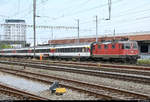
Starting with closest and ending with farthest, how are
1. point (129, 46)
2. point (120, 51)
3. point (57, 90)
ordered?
point (57, 90) → point (120, 51) → point (129, 46)

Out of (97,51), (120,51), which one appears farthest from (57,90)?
(97,51)

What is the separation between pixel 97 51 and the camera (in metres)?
29.0

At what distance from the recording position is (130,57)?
25594mm

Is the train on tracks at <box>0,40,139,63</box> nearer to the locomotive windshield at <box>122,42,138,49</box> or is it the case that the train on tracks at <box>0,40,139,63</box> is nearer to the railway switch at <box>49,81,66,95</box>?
the locomotive windshield at <box>122,42,138,49</box>

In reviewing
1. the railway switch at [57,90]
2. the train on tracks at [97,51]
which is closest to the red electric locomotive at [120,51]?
the train on tracks at [97,51]

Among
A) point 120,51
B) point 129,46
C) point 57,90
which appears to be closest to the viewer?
point 57,90

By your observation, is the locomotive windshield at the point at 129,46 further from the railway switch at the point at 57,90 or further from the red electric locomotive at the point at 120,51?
the railway switch at the point at 57,90

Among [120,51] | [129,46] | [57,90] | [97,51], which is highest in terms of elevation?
[129,46]

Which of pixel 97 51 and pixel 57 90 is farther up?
pixel 97 51

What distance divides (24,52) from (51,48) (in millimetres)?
13600

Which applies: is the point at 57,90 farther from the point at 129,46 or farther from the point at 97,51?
the point at 97,51

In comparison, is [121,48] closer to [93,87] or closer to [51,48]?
[93,87]

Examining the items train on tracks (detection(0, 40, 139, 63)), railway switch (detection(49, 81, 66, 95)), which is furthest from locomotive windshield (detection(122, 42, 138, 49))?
railway switch (detection(49, 81, 66, 95))

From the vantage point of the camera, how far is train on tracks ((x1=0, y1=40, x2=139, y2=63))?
25750 mm
